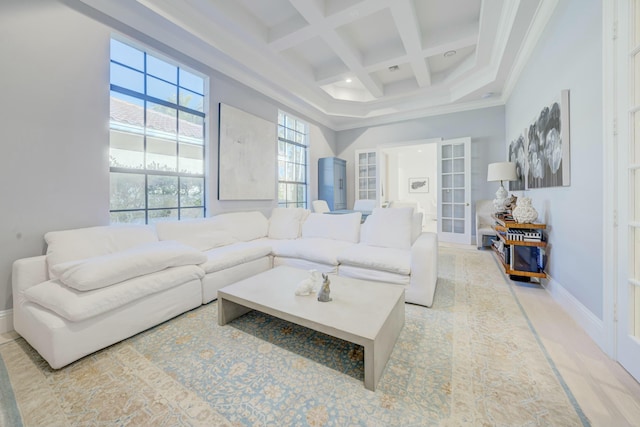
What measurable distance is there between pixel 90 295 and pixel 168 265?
1.81 ft

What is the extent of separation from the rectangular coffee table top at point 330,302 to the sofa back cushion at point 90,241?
3.82ft

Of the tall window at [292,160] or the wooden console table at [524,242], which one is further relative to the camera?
the tall window at [292,160]

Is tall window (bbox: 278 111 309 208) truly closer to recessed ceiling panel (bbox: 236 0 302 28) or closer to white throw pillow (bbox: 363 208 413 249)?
recessed ceiling panel (bbox: 236 0 302 28)

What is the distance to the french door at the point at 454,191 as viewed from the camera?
16.8ft

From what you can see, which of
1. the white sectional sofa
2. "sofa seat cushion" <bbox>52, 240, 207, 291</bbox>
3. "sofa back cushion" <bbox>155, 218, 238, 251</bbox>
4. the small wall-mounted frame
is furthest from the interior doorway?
"sofa seat cushion" <bbox>52, 240, 207, 291</bbox>

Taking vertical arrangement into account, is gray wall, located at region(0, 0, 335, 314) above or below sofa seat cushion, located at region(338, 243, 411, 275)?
above

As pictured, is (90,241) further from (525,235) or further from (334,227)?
(525,235)

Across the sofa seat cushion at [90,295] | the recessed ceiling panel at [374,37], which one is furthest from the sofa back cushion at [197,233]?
the recessed ceiling panel at [374,37]

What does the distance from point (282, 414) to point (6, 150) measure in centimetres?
279

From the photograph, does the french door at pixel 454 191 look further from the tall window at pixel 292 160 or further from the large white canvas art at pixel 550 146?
the tall window at pixel 292 160

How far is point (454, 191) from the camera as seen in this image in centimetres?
534

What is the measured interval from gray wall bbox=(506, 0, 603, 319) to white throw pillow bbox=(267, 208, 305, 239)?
3.01 m

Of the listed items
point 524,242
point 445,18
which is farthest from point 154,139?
point 524,242

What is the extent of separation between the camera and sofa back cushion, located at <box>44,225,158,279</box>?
6.40 feet
